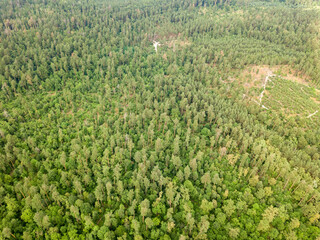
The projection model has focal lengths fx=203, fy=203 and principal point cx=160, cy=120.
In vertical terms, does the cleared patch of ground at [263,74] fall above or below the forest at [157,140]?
above

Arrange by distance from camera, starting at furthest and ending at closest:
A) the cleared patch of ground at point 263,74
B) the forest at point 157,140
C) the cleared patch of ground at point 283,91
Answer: the cleared patch of ground at point 263,74 → the cleared patch of ground at point 283,91 → the forest at point 157,140

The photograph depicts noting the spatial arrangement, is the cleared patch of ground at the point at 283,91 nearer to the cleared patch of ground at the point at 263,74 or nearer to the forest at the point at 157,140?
the cleared patch of ground at the point at 263,74

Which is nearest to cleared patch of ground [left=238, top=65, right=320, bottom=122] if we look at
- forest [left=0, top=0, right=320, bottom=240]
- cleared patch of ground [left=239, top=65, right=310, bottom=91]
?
cleared patch of ground [left=239, top=65, right=310, bottom=91]

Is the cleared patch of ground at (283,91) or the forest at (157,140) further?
the cleared patch of ground at (283,91)

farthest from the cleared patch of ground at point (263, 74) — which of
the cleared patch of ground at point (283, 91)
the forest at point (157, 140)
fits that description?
the forest at point (157, 140)

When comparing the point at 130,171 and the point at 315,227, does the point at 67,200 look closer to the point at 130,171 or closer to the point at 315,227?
the point at 130,171

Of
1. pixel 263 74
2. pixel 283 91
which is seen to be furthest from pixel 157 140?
pixel 263 74

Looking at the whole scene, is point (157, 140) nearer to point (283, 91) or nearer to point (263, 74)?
point (283, 91)

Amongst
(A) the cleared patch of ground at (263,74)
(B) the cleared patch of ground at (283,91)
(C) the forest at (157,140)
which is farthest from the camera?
(A) the cleared patch of ground at (263,74)
